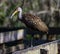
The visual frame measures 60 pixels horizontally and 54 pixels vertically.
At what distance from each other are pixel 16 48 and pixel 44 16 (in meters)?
5.63

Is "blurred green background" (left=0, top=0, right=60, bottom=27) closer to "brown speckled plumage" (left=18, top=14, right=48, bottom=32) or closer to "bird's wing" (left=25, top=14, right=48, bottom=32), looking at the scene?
"brown speckled plumage" (left=18, top=14, right=48, bottom=32)

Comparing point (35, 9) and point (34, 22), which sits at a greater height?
point (35, 9)

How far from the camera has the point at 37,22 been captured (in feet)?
29.7

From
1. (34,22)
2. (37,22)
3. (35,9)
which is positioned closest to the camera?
(37,22)

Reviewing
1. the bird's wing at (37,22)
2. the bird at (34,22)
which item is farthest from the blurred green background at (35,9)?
the bird's wing at (37,22)

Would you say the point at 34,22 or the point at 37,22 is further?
the point at 34,22

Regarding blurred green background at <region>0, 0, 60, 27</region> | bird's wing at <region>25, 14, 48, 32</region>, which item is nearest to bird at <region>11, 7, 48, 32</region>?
bird's wing at <region>25, 14, 48, 32</region>

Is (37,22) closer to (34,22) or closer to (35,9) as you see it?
(34,22)

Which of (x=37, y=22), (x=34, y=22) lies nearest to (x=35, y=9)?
(x=34, y=22)

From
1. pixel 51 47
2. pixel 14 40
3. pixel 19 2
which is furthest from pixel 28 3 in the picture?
pixel 51 47

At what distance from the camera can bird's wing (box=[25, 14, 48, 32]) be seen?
8.84 m

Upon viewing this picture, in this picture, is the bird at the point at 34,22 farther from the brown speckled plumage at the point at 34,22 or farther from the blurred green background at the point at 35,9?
the blurred green background at the point at 35,9

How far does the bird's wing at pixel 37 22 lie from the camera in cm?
884

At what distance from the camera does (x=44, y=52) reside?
5383 mm
